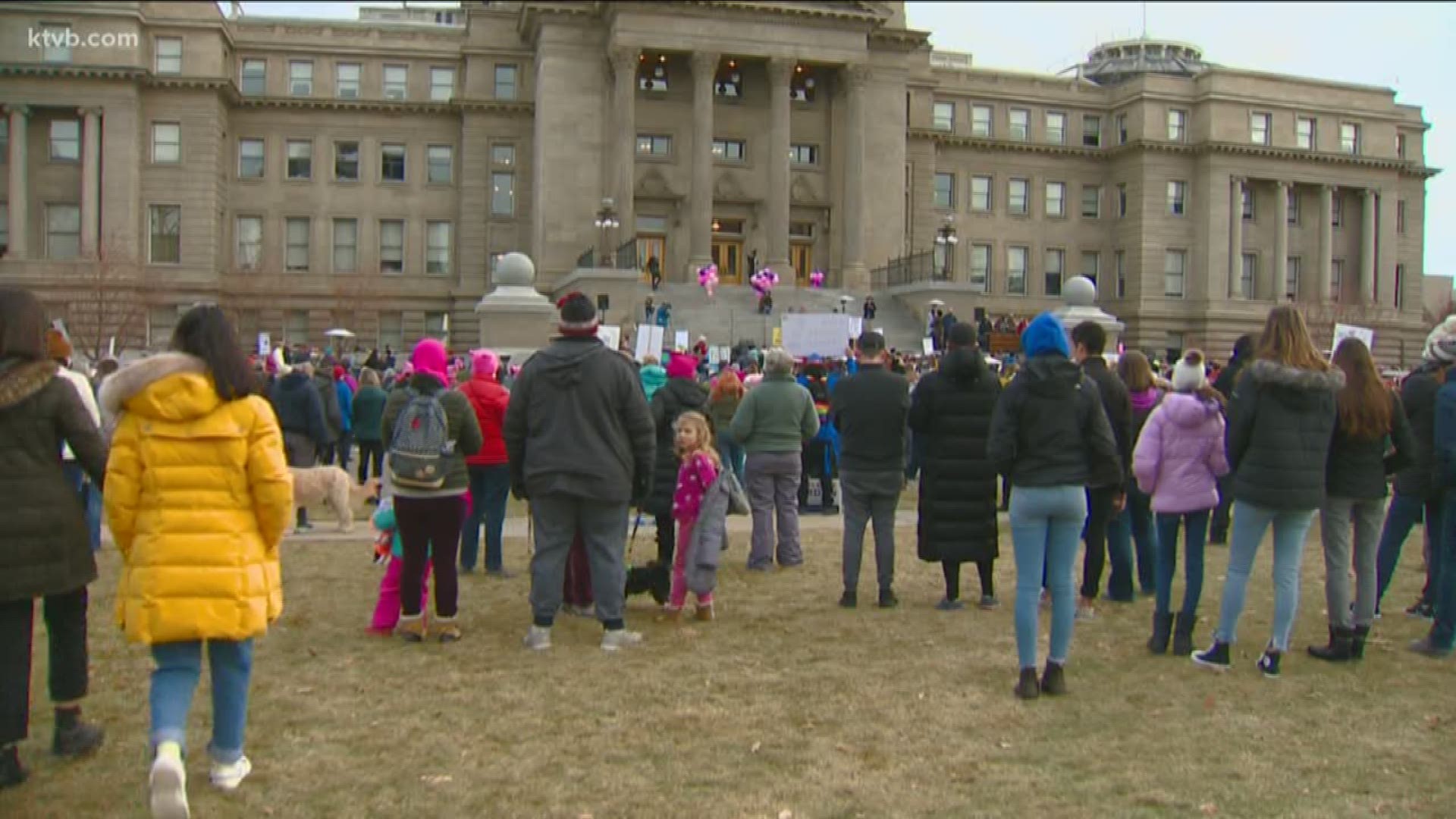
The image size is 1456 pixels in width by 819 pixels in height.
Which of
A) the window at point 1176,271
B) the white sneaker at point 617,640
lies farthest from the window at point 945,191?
the white sneaker at point 617,640

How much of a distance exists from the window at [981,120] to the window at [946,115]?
1.18m

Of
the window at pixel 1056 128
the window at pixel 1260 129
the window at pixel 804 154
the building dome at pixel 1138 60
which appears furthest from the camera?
the building dome at pixel 1138 60

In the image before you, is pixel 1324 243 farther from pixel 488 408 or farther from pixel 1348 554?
pixel 488 408

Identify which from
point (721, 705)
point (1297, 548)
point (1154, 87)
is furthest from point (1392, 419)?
point (1154, 87)

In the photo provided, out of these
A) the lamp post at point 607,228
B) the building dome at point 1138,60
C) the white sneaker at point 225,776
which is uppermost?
the building dome at point 1138,60

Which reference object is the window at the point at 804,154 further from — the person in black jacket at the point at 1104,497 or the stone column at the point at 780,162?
the person in black jacket at the point at 1104,497

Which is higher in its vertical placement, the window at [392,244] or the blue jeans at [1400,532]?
the window at [392,244]

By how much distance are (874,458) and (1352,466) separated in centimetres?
370

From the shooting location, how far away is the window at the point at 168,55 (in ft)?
176

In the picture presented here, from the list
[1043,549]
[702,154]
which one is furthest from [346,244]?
[1043,549]

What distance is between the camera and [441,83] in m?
57.8

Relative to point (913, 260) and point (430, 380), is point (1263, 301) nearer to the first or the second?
point (913, 260)

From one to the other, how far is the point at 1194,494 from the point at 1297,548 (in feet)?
Result: 2.77

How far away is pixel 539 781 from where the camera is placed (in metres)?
6.18
